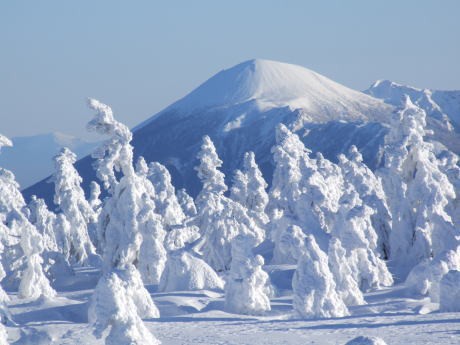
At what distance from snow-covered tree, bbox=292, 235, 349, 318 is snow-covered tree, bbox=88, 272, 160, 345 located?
1367cm

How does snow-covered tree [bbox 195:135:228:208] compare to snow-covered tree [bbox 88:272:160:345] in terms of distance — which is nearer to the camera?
snow-covered tree [bbox 88:272:160:345]

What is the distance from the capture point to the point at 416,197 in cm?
5447

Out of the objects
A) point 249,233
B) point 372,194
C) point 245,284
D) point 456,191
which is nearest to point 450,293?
point 245,284

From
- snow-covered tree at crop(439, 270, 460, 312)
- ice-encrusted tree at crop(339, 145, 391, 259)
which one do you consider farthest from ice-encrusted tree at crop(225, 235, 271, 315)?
ice-encrusted tree at crop(339, 145, 391, 259)

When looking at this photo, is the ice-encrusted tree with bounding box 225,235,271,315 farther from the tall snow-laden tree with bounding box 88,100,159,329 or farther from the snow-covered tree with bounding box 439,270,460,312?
the tall snow-laden tree with bounding box 88,100,159,329

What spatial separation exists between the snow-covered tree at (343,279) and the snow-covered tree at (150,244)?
33.4 feet

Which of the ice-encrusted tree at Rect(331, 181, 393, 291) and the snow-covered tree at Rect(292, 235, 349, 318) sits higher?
the ice-encrusted tree at Rect(331, 181, 393, 291)

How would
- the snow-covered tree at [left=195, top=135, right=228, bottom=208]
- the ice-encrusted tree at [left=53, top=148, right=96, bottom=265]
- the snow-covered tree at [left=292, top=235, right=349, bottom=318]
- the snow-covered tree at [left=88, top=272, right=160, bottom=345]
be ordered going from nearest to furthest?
the snow-covered tree at [left=88, top=272, right=160, bottom=345] < the snow-covered tree at [left=292, top=235, right=349, bottom=318] < the snow-covered tree at [left=195, top=135, right=228, bottom=208] < the ice-encrusted tree at [left=53, top=148, right=96, bottom=265]

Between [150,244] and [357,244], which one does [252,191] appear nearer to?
[150,244]

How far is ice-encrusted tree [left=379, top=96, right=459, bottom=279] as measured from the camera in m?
53.1

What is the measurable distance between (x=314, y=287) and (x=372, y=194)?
1126 inches

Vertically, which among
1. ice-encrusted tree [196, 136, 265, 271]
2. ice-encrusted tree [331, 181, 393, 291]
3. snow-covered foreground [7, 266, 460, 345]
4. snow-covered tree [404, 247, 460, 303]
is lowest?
snow-covered foreground [7, 266, 460, 345]

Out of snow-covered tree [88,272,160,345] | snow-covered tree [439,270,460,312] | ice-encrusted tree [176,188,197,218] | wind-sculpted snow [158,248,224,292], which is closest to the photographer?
snow-covered tree [88,272,160,345]

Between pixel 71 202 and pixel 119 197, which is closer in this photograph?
pixel 119 197
